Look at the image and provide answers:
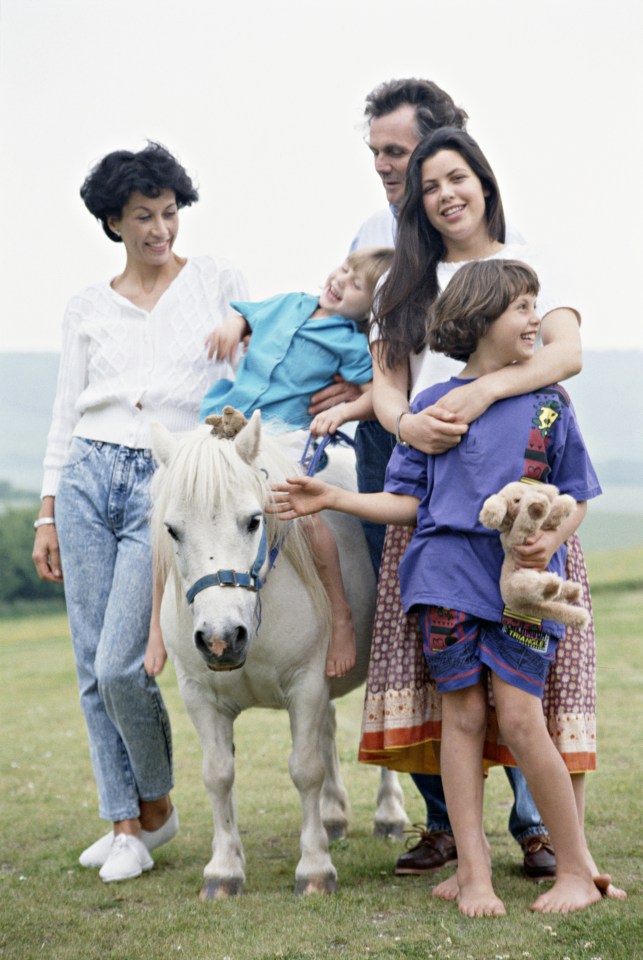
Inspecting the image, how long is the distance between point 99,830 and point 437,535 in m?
2.74

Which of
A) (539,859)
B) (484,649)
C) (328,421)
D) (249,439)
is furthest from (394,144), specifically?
(539,859)

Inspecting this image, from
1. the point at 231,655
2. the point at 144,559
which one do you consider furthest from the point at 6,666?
the point at 231,655

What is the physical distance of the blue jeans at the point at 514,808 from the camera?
415 cm

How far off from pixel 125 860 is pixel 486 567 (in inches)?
79.6

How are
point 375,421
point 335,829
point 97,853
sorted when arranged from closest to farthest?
point 375,421
point 97,853
point 335,829

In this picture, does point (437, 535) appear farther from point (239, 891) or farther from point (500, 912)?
point (239, 891)

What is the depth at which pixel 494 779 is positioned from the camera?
598 centimetres

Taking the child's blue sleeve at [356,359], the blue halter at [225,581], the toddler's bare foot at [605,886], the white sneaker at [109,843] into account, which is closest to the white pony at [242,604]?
the blue halter at [225,581]

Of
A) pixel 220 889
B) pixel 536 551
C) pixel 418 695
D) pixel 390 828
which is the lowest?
pixel 390 828

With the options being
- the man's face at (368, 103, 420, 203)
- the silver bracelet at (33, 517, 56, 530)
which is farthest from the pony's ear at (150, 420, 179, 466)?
the man's face at (368, 103, 420, 203)

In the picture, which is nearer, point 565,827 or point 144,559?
point 565,827

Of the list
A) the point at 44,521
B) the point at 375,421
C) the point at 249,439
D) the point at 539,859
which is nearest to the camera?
the point at 249,439

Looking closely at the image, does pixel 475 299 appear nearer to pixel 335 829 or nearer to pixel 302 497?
pixel 302 497

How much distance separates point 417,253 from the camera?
3.88 m
